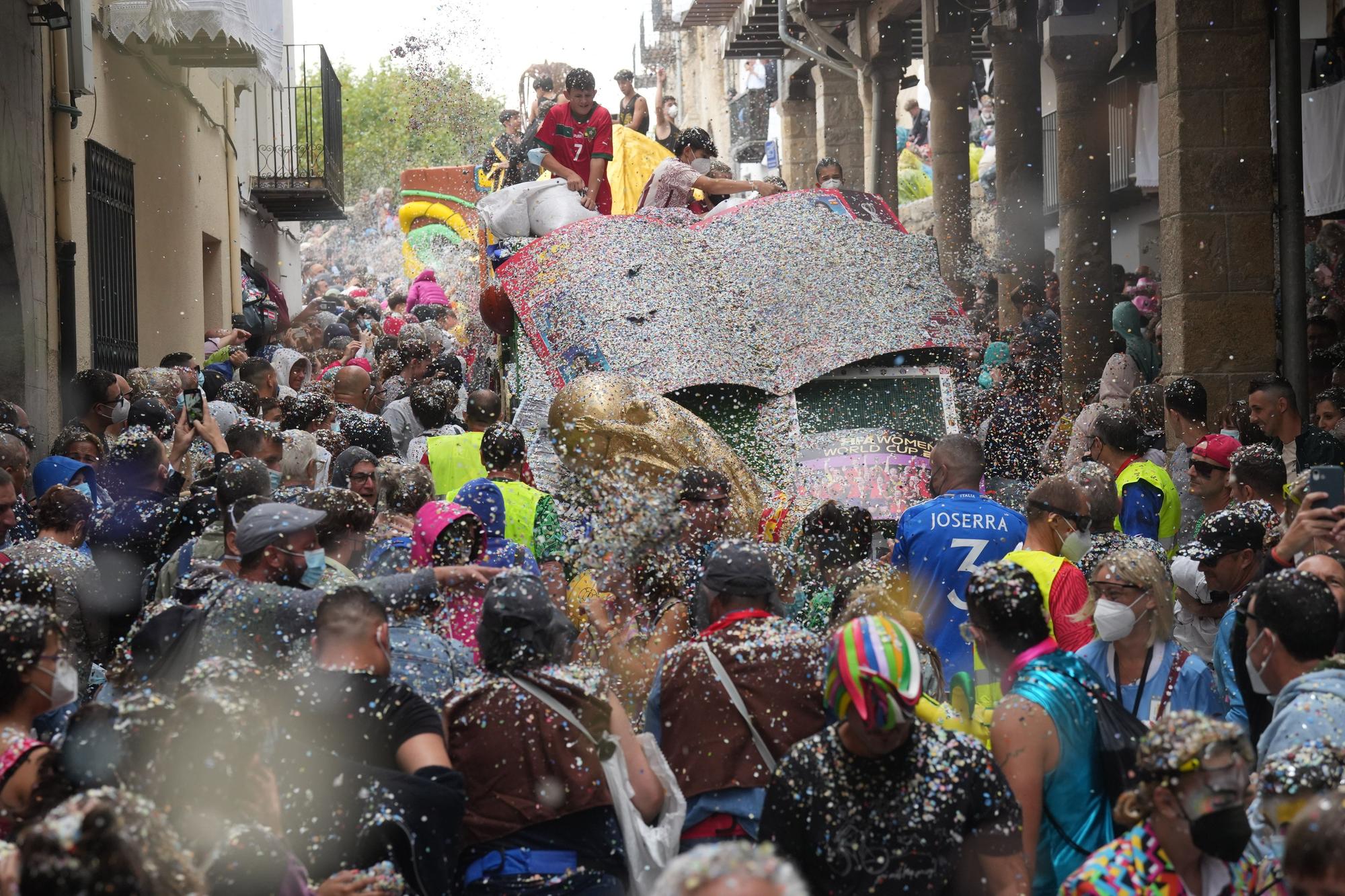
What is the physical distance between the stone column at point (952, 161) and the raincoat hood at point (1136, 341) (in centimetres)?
557

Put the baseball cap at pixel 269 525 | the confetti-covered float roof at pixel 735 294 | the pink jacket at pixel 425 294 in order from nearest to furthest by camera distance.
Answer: the baseball cap at pixel 269 525
the confetti-covered float roof at pixel 735 294
the pink jacket at pixel 425 294

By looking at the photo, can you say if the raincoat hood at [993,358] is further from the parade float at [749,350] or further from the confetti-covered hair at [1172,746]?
the confetti-covered hair at [1172,746]

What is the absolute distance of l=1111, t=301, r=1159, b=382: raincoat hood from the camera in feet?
40.7

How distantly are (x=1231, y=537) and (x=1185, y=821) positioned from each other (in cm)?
249

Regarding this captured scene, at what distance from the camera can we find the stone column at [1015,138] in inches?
678

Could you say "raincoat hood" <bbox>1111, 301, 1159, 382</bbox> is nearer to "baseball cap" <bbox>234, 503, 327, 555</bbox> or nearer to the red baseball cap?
the red baseball cap

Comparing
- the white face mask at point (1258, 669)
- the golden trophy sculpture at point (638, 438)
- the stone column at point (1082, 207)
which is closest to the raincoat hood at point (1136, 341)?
the stone column at point (1082, 207)

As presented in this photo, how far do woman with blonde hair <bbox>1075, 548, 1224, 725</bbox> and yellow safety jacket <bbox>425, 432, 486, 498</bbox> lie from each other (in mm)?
3851

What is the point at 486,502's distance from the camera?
6.22 meters

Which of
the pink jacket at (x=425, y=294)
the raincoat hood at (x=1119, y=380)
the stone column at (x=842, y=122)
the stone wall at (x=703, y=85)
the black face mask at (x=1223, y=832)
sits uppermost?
the stone wall at (x=703, y=85)

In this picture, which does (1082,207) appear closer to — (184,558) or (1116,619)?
(1116,619)

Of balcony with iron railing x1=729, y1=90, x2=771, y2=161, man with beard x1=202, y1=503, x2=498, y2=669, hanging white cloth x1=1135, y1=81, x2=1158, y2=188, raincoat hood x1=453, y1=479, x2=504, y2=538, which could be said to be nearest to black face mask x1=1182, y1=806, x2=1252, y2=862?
man with beard x1=202, y1=503, x2=498, y2=669

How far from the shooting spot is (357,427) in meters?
7.76

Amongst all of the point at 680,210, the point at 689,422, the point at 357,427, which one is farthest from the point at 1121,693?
the point at 680,210
